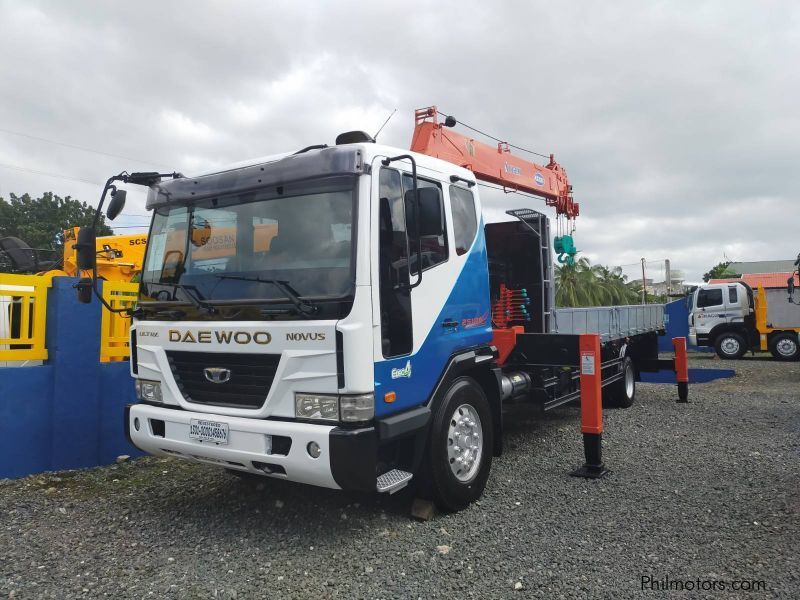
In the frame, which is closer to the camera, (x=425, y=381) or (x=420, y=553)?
(x=420, y=553)

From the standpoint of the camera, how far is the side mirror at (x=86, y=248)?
396 cm

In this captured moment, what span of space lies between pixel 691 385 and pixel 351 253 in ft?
34.0

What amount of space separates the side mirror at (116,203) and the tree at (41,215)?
119 ft

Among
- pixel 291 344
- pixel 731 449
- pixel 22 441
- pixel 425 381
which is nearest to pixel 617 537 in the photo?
pixel 425 381

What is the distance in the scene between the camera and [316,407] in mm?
3357

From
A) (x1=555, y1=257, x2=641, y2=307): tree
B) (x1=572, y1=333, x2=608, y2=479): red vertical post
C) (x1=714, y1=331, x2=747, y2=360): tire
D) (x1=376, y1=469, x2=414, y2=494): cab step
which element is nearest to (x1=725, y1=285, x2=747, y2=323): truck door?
(x1=714, y1=331, x2=747, y2=360): tire

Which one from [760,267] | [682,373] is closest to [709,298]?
[682,373]

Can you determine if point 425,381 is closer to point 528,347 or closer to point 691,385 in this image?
point 528,347

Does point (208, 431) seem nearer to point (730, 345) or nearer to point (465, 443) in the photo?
point (465, 443)

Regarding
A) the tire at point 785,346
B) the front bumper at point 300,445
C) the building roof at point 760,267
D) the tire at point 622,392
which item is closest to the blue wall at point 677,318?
the tire at point 785,346

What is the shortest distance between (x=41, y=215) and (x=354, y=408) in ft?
137

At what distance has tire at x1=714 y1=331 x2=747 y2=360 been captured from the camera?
691 inches

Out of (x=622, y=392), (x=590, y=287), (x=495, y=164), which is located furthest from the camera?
(x=590, y=287)

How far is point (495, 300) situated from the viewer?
6.26 meters
